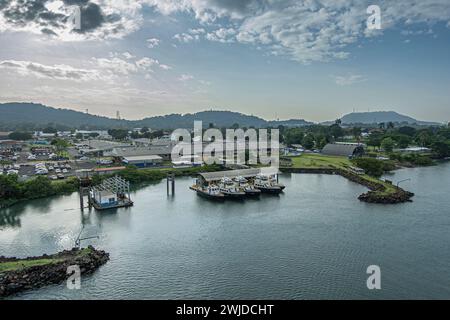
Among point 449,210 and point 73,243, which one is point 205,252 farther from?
point 449,210

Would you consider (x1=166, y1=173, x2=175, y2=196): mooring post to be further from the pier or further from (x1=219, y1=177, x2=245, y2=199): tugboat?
(x1=219, y1=177, x2=245, y2=199): tugboat

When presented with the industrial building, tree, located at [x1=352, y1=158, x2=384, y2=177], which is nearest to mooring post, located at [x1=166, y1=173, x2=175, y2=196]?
the industrial building

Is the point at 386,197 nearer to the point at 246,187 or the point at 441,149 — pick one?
the point at 246,187

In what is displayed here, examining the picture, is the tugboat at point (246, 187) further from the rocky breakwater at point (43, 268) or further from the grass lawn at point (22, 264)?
the grass lawn at point (22, 264)

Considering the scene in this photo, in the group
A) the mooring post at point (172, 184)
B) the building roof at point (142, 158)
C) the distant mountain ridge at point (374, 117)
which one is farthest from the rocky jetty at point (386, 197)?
the distant mountain ridge at point (374, 117)
